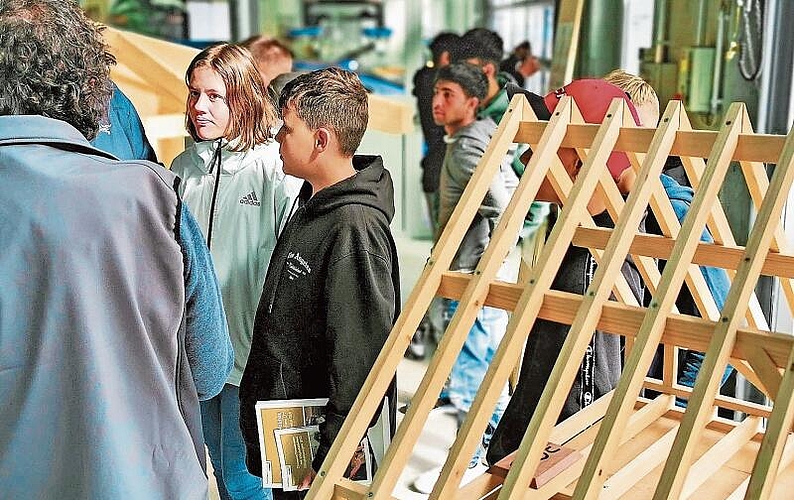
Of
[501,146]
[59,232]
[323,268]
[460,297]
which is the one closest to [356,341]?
[323,268]

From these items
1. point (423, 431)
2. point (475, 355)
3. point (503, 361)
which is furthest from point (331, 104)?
point (423, 431)

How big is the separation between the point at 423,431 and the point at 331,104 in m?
1.84

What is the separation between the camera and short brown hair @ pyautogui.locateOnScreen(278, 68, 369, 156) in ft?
5.82

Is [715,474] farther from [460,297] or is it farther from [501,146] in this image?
[501,146]

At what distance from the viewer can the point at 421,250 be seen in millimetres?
3393

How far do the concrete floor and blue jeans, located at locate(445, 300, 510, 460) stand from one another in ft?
0.36

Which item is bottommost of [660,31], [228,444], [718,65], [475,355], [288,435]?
[475,355]

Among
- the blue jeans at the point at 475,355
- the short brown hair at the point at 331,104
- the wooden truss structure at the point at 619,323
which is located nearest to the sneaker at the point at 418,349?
the blue jeans at the point at 475,355

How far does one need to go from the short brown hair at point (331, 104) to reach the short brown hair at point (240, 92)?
0.19 meters

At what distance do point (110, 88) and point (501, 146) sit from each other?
0.62 metres

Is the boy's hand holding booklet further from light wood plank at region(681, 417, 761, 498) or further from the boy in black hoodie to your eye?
light wood plank at region(681, 417, 761, 498)

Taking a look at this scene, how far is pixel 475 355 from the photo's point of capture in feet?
10.5

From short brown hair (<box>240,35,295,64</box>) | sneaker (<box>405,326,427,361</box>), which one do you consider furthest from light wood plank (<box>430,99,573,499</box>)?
sneaker (<box>405,326,427,361</box>)

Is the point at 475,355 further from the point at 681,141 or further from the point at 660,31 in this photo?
the point at 681,141
